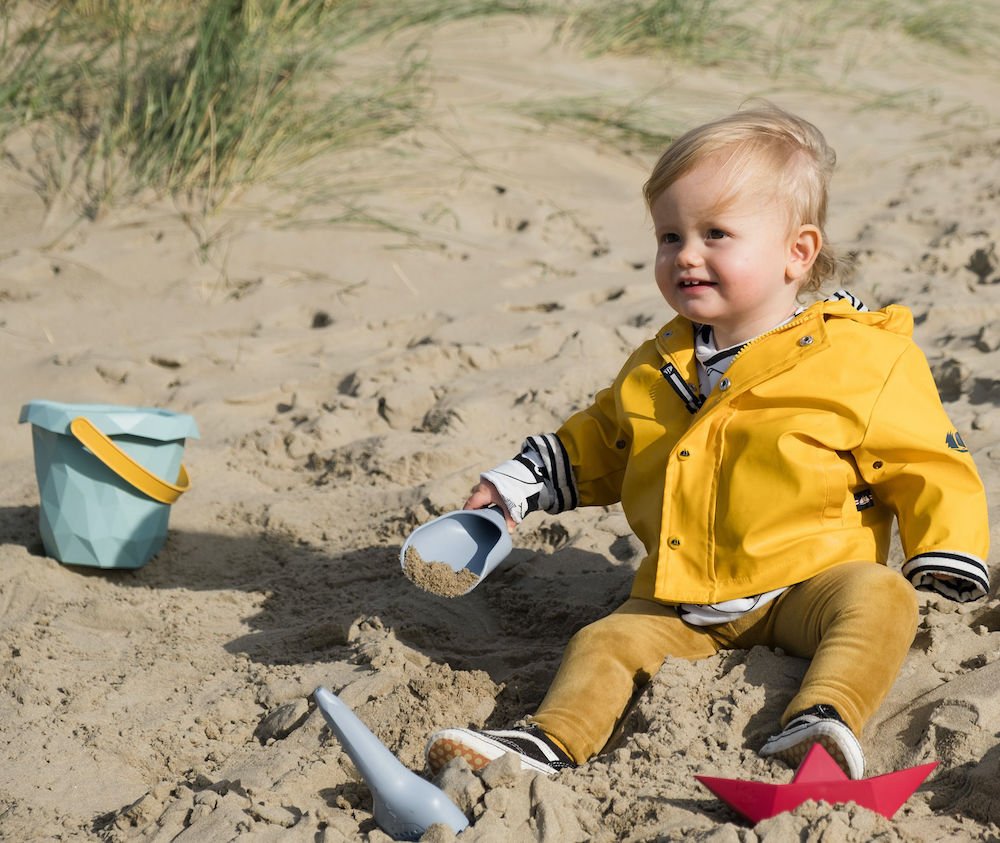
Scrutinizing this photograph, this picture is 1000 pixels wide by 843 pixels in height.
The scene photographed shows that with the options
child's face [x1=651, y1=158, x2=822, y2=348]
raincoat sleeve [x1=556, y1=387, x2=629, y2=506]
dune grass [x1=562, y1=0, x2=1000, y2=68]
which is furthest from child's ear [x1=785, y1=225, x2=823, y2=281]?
dune grass [x1=562, y1=0, x2=1000, y2=68]

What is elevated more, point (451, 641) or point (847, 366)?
point (847, 366)

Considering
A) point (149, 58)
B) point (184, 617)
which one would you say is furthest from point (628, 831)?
point (149, 58)

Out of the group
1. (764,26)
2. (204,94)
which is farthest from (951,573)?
(764,26)

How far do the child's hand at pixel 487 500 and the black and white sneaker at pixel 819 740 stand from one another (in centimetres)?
→ 75

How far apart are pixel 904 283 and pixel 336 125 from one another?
89.0 inches

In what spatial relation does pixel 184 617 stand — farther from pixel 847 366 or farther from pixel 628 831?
pixel 847 366

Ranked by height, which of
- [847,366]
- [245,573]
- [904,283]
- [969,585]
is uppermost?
[847,366]

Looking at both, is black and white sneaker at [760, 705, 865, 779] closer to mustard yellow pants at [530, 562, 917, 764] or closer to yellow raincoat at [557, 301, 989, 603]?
mustard yellow pants at [530, 562, 917, 764]

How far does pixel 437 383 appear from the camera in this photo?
3.62 meters

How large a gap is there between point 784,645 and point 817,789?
508mm

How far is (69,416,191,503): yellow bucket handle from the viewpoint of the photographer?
269 centimetres

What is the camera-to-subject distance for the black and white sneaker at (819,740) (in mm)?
1731

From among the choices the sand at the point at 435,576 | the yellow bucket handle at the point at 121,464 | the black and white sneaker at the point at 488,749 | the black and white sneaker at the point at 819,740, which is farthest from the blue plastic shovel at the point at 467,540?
the yellow bucket handle at the point at 121,464

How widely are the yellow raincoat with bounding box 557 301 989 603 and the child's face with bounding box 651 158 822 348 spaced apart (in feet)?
0.30
